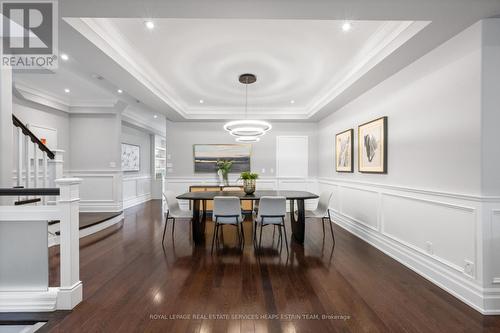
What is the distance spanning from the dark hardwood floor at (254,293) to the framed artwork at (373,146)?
129 cm

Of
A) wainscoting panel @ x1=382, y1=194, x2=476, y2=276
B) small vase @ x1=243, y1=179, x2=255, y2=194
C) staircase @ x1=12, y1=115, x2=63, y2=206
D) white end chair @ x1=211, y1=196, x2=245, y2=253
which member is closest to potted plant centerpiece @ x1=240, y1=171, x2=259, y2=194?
small vase @ x1=243, y1=179, x2=255, y2=194

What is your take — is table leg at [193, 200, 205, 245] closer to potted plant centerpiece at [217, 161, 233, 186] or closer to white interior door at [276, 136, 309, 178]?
potted plant centerpiece at [217, 161, 233, 186]

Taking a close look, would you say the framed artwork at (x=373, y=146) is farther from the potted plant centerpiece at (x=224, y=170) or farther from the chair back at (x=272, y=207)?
the potted plant centerpiece at (x=224, y=170)

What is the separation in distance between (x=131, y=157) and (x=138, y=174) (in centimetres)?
72

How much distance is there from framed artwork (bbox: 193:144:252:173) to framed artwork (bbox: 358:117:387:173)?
3.17m

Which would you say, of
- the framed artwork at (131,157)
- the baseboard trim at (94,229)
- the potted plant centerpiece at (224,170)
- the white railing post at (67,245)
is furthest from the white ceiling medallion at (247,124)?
the framed artwork at (131,157)

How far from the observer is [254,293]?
233 cm

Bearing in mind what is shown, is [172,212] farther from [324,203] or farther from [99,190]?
[99,190]

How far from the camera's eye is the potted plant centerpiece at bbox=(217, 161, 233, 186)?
6.33 meters

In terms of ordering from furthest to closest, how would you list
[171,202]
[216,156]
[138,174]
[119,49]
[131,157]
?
[138,174]
[131,157]
[216,156]
[171,202]
[119,49]

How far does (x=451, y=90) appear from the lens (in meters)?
2.41

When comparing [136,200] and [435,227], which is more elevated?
[435,227]

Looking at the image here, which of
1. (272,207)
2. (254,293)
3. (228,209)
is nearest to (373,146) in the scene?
(272,207)

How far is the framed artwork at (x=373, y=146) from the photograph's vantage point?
346cm
